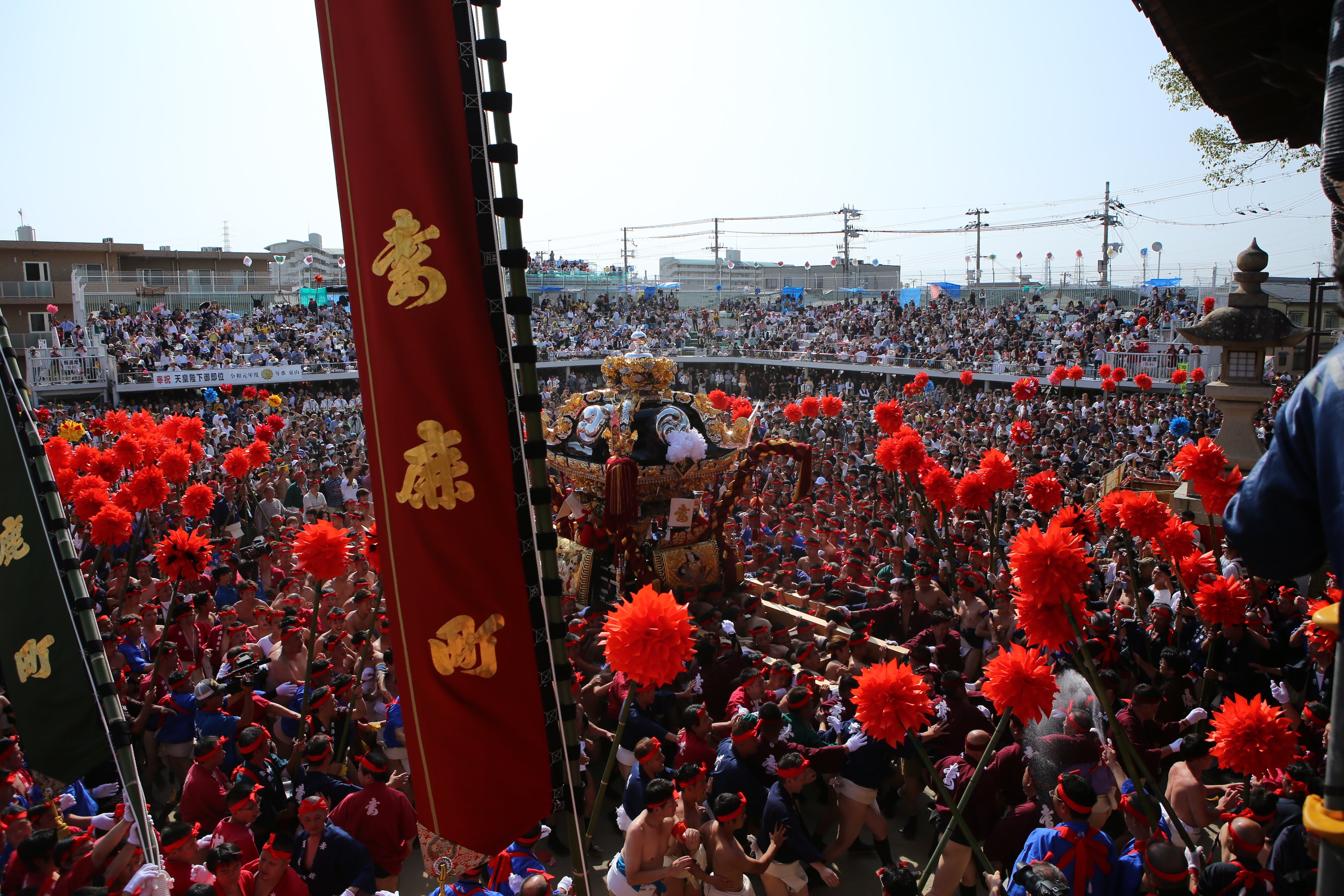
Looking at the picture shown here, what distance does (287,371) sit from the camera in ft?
88.9

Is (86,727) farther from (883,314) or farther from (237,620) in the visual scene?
(883,314)

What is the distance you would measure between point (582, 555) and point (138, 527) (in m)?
4.20

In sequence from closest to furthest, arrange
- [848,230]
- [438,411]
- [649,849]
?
1. [438,411]
2. [649,849]
3. [848,230]

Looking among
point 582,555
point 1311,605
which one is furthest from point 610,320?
point 1311,605

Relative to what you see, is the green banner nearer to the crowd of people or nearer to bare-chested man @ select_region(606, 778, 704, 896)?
the crowd of people

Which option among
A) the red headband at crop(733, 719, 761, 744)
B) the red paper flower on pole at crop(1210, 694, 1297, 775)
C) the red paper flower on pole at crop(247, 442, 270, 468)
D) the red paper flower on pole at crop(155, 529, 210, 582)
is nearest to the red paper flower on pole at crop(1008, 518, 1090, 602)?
the red paper flower on pole at crop(1210, 694, 1297, 775)

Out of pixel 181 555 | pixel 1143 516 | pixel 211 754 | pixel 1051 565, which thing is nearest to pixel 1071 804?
pixel 1051 565

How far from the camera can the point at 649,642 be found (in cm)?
387

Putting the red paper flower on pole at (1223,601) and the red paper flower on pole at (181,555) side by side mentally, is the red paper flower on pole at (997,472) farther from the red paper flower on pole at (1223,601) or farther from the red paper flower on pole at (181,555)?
the red paper flower on pole at (181,555)

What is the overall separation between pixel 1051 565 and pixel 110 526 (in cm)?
756

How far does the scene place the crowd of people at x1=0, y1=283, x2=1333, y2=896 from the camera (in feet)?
12.9

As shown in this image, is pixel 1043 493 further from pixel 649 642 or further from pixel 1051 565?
pixel 649 642

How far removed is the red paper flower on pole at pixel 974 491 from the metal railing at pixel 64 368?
23.5 meters

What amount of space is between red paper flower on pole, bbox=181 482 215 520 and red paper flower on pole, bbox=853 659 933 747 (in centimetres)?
760
